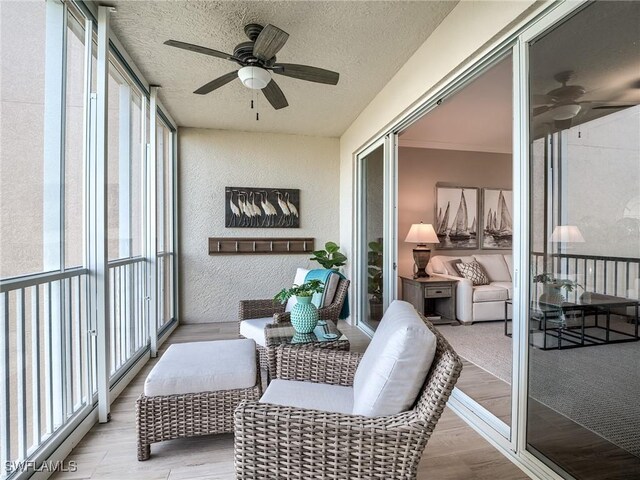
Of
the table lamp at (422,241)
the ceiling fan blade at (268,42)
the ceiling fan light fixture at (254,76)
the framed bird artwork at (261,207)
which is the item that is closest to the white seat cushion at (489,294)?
the table lamp at (422,241)

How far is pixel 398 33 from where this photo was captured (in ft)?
7.79

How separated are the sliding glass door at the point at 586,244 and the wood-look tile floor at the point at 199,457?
10.6 inches

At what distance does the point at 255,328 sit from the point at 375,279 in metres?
1.58

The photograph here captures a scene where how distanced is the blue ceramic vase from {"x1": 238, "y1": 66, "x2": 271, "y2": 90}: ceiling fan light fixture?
1525 mm

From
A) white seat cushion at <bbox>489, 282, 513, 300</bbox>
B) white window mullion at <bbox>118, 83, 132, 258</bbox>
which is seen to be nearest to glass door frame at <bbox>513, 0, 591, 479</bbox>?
white window mullion at <bbox>118, 83, 132, 258</bbox>

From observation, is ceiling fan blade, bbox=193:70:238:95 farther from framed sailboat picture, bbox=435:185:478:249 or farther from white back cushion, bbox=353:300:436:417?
framed sailboat picture, bbox=435:185:478:249

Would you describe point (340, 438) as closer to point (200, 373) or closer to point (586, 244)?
point (200, 373)

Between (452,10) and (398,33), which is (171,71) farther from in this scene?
(452,10)

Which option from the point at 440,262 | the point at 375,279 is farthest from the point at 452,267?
the point at 375,279

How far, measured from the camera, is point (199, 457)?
69.0 inches

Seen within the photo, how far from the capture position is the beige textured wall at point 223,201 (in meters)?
4.43

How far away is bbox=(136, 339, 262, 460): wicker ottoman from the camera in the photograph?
5.64 ft

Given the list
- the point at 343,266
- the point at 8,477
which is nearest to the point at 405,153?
the point at 343,266

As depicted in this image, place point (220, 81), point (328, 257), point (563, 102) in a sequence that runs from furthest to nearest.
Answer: point (328, 257)
point (220, 81)
point (563, 102)
